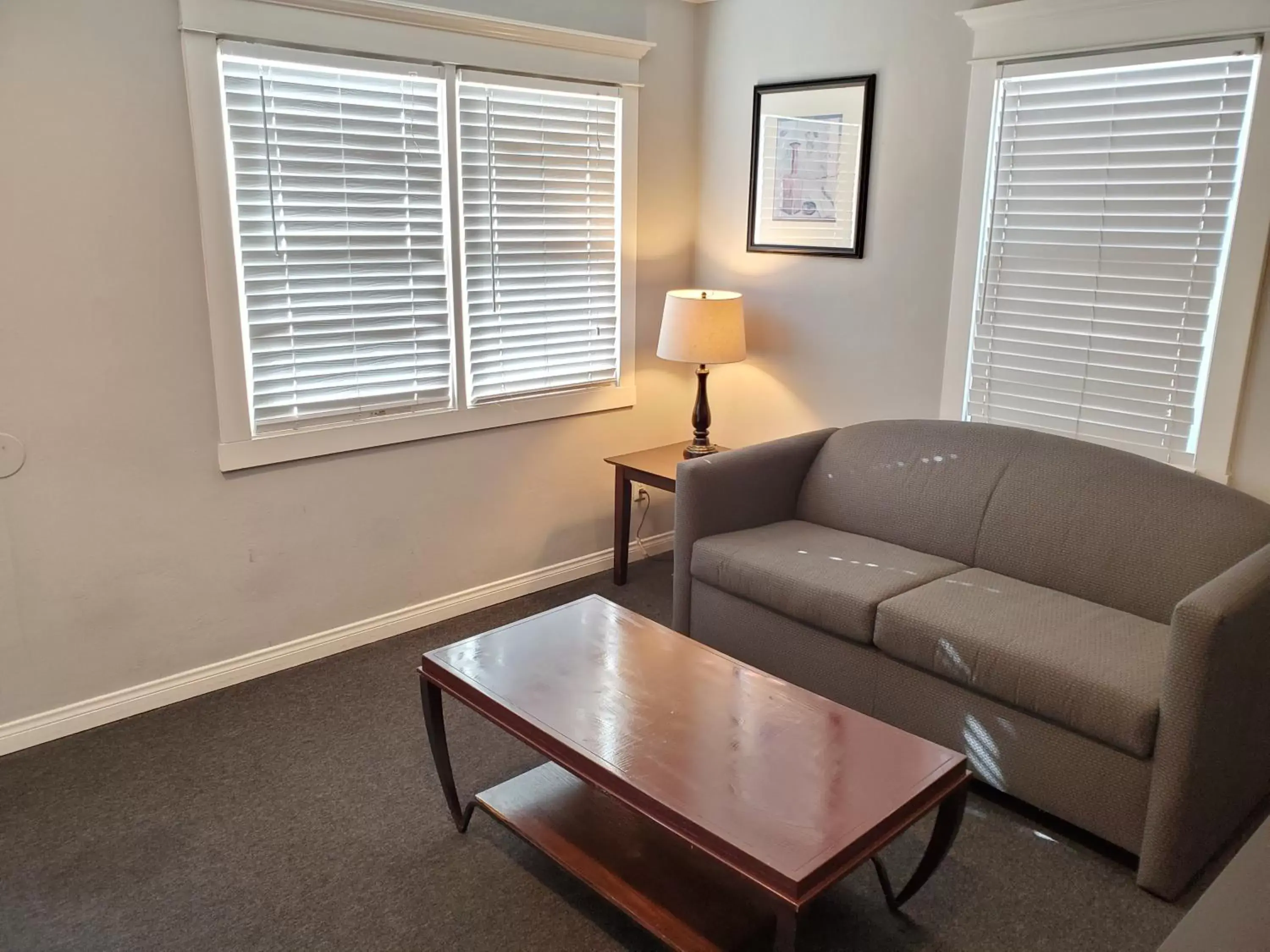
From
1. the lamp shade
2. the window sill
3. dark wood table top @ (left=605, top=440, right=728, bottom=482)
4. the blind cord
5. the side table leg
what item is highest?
the blind cord

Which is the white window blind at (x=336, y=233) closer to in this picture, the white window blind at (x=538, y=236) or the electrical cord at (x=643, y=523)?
the white window blind at (x=538, y=236)

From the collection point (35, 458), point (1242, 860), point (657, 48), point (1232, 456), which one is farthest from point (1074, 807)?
point (657, 48)

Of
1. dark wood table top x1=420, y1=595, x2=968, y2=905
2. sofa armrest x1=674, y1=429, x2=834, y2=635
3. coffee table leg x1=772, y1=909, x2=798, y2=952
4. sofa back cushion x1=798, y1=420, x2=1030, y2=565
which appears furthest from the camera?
sofa armrest x1=674, y1=429, x2=834, y2=635

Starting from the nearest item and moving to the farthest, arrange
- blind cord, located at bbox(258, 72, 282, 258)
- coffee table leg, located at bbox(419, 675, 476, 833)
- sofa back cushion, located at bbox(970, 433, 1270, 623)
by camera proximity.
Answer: coffee table leg, located at bbox(419, 675, 476, 833) → sofa back cushion, located at bbox(970, 433, 1270, 623) → blind cord, located at bbox(258, 72, 282, 258)

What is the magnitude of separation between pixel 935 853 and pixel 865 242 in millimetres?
2278

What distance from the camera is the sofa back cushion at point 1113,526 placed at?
257 cm

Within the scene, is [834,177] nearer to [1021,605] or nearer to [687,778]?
[1021,605]

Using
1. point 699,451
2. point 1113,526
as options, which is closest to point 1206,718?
point 1113,526

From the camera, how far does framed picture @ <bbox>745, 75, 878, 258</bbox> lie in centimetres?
353

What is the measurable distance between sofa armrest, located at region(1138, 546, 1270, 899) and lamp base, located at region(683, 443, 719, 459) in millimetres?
1987

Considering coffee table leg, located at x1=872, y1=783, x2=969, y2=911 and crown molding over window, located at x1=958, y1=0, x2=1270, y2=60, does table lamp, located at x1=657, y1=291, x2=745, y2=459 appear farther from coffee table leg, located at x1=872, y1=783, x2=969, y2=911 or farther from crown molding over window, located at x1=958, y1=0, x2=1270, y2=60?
coffee table leg, located at x1=872, y1=783, x2=969, y2=911

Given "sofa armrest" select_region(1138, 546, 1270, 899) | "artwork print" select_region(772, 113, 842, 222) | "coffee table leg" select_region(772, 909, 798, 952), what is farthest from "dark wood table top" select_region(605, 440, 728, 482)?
"coffee table leg" select_region(772, 909, 798, 952)

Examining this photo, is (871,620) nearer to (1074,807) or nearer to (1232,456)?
(1074,807)

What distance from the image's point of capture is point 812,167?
12.1ft
